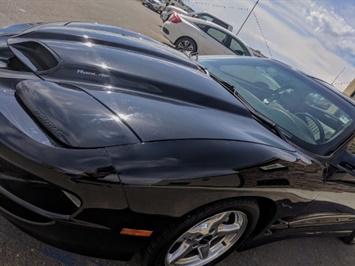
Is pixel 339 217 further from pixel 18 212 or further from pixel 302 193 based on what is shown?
pixel 18 212

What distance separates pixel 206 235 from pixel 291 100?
147 cm

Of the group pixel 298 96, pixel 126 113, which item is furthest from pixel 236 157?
pixel 298 96

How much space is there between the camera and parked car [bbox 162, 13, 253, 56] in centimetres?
1046

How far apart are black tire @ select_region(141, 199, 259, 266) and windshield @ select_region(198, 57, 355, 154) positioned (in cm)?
73

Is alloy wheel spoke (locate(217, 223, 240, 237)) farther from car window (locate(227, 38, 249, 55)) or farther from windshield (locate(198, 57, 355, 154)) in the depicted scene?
car window (locate(227, 38, 249, 55))

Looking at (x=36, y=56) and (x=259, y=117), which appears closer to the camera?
(x=36, y=56)

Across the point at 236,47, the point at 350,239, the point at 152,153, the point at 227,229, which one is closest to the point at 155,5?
the point at 236,47

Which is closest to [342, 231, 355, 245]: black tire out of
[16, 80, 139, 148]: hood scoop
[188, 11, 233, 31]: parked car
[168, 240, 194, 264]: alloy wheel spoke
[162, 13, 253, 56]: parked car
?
[168, 240, 194, 264]: alloy wheel spoke

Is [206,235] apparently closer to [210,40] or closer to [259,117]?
[259,117]

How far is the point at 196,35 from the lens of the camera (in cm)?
1061

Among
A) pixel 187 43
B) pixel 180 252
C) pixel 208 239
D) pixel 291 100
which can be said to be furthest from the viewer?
pixel 187 43

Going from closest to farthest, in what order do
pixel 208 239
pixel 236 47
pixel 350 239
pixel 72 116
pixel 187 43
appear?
pixel 72 116 → pixel 208 239 → pixel 350 239 → pixel 187 43 → pixel 236 47

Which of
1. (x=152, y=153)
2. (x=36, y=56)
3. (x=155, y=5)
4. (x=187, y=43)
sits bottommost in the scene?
(x=155, y=5)

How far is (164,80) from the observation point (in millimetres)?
2277
